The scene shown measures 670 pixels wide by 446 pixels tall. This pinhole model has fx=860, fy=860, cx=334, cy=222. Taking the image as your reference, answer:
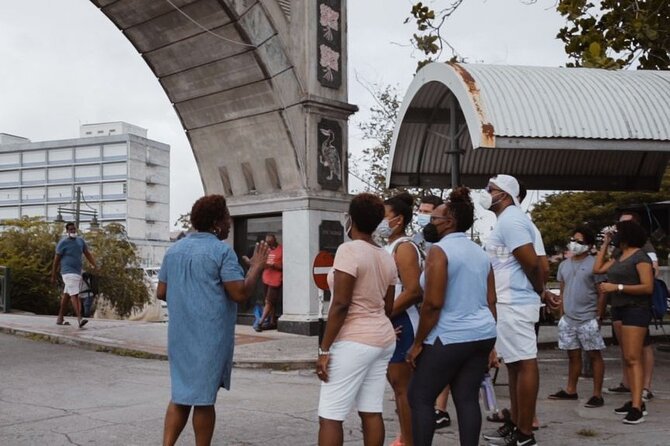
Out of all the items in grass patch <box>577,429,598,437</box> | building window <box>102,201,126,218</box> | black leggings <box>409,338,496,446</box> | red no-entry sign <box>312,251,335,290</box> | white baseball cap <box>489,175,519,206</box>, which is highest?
building window <box>102,201,126,218</box>

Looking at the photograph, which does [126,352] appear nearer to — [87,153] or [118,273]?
[118,273]

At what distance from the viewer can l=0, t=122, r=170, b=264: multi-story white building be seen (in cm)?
11875

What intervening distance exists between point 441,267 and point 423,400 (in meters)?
0.80

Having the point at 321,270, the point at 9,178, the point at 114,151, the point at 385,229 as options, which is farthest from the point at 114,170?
the point at 385,229

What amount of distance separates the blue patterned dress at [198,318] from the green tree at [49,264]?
52.0ft

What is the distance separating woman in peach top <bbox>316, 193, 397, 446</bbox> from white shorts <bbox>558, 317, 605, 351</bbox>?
3.63 meters

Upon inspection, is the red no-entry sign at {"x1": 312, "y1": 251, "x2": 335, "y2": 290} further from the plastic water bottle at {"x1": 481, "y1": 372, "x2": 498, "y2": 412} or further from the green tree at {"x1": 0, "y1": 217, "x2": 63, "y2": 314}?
the green tree at {"x1": 0, "y1": 217, "x2": 63, "y2": 314}

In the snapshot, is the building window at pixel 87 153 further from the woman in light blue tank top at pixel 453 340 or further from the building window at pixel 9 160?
the woman in light blue tank top at pixel 453 340

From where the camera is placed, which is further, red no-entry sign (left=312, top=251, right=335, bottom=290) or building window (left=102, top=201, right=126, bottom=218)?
building window (left=102, top=201, right=126, bottom=218)

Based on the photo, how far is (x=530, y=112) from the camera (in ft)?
34.5

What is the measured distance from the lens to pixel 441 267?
206 inches

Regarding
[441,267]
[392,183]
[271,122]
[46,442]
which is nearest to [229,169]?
[271,122]

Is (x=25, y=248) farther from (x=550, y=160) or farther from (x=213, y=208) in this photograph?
(x=213, y=208)

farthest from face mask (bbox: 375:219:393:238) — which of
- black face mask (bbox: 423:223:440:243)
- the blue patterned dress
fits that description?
the blue patterned dress
